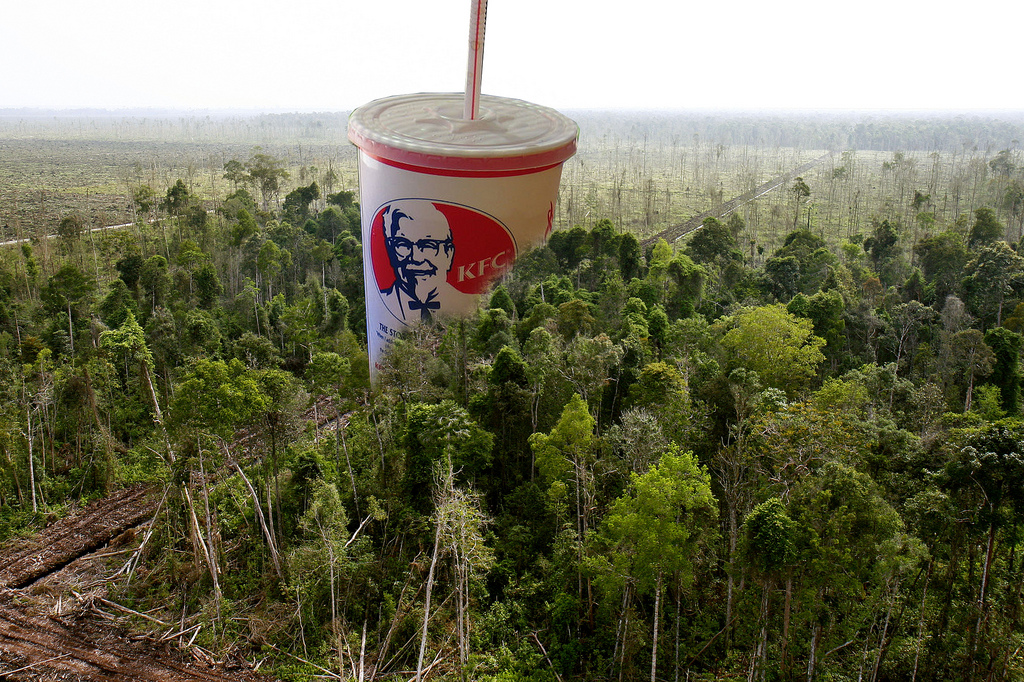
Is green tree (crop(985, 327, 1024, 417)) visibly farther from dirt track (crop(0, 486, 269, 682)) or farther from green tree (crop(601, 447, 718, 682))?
dirt track (crop(0, 486, 269, 682))

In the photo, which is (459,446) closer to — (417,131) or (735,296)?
(417,131)

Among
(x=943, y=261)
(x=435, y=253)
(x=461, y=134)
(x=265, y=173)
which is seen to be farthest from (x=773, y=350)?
(x=265, y=173)

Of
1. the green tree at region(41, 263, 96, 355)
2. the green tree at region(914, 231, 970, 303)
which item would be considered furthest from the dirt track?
the green tree at region(914, 231, 970, 303)

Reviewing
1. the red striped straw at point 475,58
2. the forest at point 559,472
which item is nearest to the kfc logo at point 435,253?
the red striped straw at point 475,58

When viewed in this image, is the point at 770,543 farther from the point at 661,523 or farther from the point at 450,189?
the point at 450,189

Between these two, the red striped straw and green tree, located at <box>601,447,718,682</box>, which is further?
green tree, located at <box>601,447,718,682</box>

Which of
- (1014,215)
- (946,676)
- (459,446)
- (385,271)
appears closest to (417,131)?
(385,271)

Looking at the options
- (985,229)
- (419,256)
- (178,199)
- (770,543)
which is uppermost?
(419,256)
